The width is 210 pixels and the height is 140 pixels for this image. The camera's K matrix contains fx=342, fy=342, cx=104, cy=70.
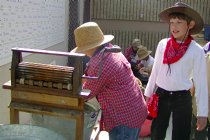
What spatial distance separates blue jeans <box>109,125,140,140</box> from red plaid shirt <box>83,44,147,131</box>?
0.02 meters

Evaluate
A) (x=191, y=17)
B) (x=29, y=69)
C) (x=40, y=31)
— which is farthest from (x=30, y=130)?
(x=40, y=31)

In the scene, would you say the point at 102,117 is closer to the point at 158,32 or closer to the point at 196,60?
the point at 196,60

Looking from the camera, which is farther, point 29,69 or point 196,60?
point 196,60

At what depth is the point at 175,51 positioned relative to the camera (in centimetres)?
247

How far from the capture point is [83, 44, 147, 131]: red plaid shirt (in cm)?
193

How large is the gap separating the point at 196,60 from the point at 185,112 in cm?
41

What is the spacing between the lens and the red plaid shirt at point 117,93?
6.34 ft

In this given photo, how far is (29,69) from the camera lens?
159cm

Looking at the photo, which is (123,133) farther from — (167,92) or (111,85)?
(167,92)

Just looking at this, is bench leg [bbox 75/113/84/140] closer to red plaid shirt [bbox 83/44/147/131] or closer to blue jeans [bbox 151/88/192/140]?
red plaid shirt [bbox 83/44/147/131]

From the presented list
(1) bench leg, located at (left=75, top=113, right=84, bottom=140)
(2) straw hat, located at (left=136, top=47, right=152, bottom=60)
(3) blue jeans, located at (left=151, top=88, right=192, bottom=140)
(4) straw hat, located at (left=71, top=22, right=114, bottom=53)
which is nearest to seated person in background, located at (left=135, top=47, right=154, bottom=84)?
(2) straw hat, located at (left=136, top=47, right=152, bottom=60)

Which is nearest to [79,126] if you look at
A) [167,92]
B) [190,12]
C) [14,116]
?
[14,116]

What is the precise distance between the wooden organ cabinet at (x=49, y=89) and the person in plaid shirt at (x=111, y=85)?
27 cm

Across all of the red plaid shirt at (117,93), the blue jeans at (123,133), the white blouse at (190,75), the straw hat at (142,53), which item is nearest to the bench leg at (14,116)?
the red plaid shirt at (117,93)
